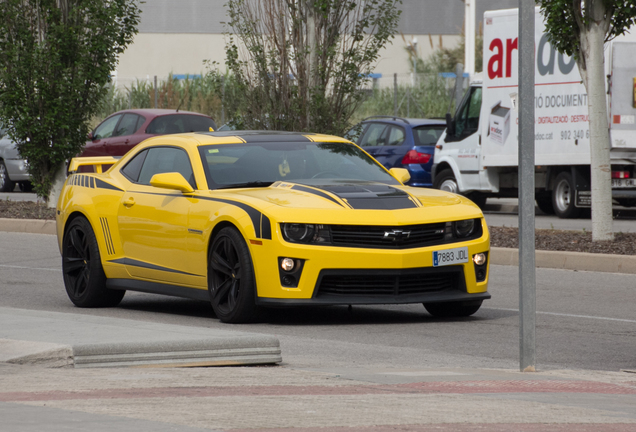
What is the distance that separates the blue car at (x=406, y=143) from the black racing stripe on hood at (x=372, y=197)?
42.0ft

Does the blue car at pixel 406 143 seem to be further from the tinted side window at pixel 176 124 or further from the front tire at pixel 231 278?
the front tire at pixel 231 278

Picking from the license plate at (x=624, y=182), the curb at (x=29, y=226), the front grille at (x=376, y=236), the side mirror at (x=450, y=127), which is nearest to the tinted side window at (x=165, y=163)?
the front grille at (x=376, y=236)

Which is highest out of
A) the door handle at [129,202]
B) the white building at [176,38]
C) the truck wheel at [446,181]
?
the white building at [176,38]

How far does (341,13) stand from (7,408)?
41.2 ft

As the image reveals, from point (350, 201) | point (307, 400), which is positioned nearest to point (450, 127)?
point (350, 201)

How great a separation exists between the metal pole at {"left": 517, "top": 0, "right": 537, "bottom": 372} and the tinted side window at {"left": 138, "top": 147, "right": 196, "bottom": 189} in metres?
3.66

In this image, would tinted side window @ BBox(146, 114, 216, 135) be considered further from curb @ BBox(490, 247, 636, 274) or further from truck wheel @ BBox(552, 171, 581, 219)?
curb @ BBox(490, 247, 636, 274)

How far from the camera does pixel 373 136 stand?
22.5 m

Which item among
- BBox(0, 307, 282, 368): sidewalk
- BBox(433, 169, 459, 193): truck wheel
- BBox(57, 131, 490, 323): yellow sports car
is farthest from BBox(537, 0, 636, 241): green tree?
BBox(0, 307, 282, 368): sidewalk

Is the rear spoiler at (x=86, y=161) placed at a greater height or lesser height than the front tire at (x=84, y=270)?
greater

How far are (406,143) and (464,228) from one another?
43.8ft

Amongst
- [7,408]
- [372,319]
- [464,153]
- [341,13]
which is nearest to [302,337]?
[372,319]

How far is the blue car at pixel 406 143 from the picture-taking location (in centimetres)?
2194

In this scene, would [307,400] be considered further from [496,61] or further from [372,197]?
[496,61]
